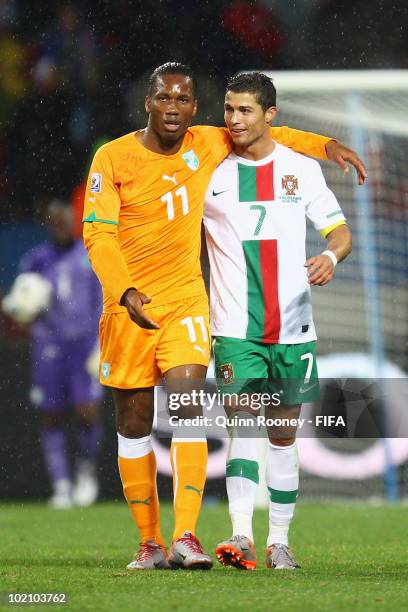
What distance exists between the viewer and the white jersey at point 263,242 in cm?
504

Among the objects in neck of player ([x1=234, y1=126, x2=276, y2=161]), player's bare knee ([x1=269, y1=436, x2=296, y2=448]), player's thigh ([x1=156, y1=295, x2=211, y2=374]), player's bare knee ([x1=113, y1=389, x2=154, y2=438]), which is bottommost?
player's bare knee ([x1=269, y1=436, x2=296, y2=448])

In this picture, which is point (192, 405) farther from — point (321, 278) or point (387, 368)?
point (387, 368)

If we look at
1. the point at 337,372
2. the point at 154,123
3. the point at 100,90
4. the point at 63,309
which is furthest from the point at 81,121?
the point at 154,123

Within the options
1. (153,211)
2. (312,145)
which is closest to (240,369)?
(153,211)

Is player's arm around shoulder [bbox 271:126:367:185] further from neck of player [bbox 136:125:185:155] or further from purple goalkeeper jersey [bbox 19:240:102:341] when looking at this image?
purple goalkeeper jersey [bbox 19:240:102:341]

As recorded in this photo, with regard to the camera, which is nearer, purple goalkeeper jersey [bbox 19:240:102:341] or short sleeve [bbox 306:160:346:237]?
short sleeve [bbox 306:160:346:237]

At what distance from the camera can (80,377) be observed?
9242 millimetres

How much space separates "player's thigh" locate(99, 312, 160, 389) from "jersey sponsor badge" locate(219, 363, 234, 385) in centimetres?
23

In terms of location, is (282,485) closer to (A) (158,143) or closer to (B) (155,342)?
(B) (155,342)

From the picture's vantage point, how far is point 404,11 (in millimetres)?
11695

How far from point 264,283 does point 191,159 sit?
1.67ft

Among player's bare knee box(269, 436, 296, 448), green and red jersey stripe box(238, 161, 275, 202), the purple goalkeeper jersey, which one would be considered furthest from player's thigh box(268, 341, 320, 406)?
the purple goalkeeper jersey

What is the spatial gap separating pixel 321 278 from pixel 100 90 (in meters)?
6.14

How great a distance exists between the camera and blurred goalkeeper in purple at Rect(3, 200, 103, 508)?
8945 millimetres
